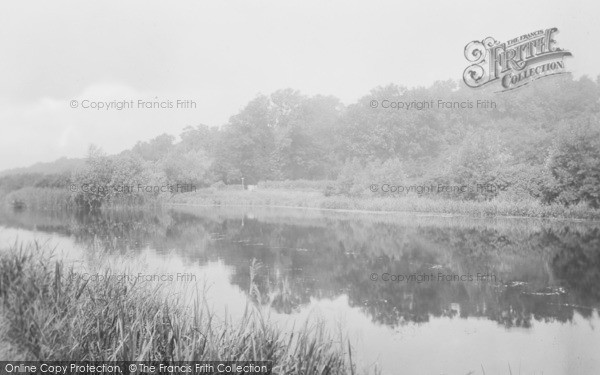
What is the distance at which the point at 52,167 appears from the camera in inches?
643

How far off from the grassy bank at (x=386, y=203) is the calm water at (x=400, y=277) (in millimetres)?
1843

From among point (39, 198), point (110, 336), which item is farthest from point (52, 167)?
point (110, 336)

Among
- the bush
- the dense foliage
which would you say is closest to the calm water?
the bush

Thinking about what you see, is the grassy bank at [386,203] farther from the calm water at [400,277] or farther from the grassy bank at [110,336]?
the grassy bank at [110,336]

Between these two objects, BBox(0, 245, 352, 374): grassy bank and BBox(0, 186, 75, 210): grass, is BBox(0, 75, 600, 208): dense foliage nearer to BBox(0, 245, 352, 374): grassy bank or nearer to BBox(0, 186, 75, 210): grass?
BBox(0, 186, 75, 210): grass

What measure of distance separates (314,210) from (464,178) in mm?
10169

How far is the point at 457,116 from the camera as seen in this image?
55.6 meters

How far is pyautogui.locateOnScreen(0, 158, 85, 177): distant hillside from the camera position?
1305 cm

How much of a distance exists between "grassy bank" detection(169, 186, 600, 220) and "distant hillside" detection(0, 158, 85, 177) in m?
17.5

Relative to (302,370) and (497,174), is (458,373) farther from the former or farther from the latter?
(497,174)

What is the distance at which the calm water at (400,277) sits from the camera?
7.35 meters

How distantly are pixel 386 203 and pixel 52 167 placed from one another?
19.6 m

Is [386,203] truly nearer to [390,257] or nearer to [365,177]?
[365,177]

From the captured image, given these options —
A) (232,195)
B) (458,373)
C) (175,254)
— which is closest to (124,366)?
(458,373)
